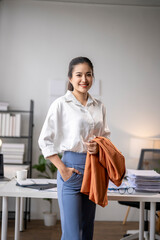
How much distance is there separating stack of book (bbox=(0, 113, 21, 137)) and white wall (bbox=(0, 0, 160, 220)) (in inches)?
14.8

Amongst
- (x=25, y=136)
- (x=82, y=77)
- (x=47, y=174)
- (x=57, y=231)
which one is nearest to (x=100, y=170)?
(x=82, y=77)

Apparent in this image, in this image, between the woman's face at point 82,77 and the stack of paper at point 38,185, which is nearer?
the woman's face at point 82,77

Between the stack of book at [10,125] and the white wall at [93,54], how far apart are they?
1.23ft

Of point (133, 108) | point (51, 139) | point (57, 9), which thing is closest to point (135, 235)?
point (133, 108)

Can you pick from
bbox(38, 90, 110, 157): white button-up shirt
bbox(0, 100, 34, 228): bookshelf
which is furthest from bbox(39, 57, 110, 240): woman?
bbox(0, 100, 34, 228): bookshelf

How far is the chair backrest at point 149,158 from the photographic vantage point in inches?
150

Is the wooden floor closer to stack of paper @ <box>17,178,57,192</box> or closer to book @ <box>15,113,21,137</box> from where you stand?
book @ <box>15,113,21,137</box>

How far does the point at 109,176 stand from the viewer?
63.0 inches

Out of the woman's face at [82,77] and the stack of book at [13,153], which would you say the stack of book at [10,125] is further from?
the woman's face at [82,77]

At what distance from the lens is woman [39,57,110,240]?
1555 millimetres

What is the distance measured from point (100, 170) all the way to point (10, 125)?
2.41 m

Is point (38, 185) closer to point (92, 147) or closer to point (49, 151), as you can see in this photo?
point (49, 151)

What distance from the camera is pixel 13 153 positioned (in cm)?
375

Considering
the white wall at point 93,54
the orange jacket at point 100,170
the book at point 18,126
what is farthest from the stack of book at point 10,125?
the orange jacket at point 100,170
